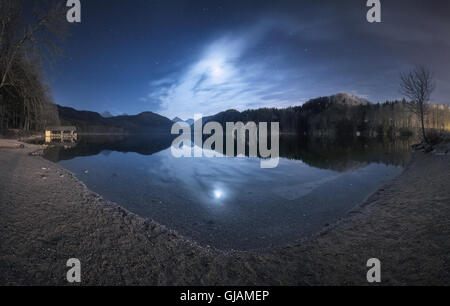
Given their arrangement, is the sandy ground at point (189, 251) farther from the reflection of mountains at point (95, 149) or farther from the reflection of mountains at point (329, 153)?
the reflection of mountains at point (95, 149)

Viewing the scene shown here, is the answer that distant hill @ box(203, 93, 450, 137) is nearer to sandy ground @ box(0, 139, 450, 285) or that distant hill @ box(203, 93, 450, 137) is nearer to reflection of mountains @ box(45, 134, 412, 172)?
reflection of mountains @ box(45, 134, 412, 172)

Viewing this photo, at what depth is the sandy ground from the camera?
3.63 metres

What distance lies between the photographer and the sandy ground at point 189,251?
3.63 m

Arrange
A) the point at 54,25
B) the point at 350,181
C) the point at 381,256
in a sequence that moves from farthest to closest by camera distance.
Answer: the point at 54,25 → the point at 350,181 → the point at 381,256

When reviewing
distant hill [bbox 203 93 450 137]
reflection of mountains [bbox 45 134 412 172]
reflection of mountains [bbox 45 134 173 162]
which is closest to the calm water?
reflection of mountains [bbox 45 134 412 172]

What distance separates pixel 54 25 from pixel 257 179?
78.4 ft

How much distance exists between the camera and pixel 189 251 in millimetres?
4750

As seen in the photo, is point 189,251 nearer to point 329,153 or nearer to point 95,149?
point 329,153

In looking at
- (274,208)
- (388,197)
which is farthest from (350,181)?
(274,208)

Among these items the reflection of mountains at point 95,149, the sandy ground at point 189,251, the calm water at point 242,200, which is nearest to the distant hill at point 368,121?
the reflection of mountains at point 95,149

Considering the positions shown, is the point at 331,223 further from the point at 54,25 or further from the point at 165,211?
the point at 54,25

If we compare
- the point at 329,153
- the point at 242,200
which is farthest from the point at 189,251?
the point at 329,153
